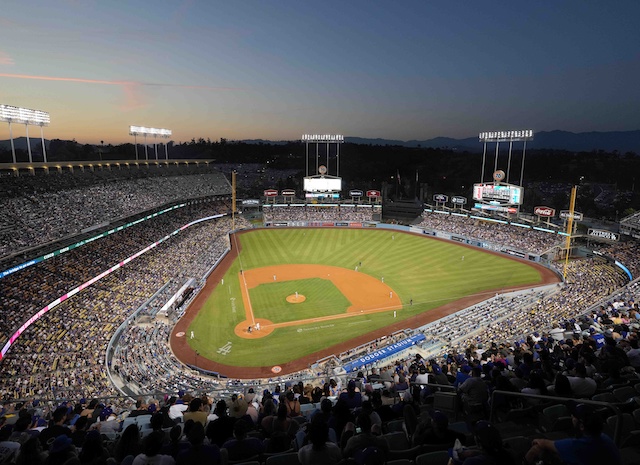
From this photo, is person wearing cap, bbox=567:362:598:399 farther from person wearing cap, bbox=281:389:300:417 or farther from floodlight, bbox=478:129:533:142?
floodlight, bbox=478:129:533:142

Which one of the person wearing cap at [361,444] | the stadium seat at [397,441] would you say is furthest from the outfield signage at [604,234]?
the person wearing cap at [361,444]

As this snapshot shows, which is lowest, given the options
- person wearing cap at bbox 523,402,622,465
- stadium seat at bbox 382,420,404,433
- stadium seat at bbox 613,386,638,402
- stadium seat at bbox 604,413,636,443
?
stadium seat at bbox 382,420,404,433

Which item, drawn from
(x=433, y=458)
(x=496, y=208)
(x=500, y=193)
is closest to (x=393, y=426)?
(x=433, y=458)

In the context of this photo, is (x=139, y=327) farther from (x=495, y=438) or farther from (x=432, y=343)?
(x=495, y=438)

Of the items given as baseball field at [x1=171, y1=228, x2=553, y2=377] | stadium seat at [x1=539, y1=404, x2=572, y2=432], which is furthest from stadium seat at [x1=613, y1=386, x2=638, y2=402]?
baseball field at [x1=171, y1=228, x2=553, y2=377]

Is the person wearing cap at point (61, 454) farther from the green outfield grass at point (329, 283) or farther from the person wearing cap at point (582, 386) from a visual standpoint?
the green outfield grass at point (329, 283)
